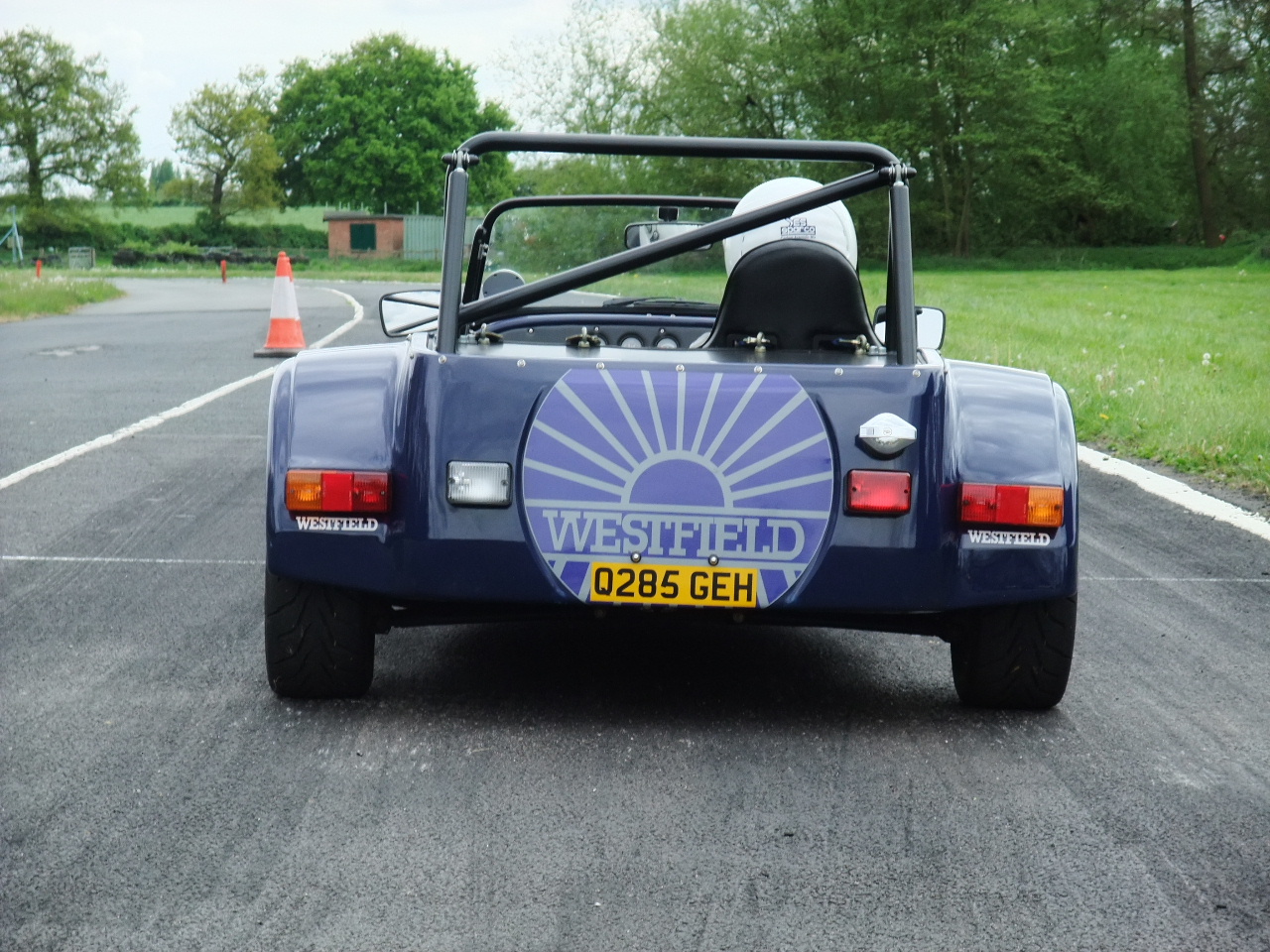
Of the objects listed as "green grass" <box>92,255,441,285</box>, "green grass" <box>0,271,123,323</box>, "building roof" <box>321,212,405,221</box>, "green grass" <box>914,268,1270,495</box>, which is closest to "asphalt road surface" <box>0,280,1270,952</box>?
"green grass" <box>914,268,1270,495</box>

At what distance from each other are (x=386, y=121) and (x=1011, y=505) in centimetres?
8778

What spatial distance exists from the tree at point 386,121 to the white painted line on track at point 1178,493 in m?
80.1

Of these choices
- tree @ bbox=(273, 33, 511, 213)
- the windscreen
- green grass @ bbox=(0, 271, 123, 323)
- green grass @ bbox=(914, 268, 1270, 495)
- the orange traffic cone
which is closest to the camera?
the windscreen

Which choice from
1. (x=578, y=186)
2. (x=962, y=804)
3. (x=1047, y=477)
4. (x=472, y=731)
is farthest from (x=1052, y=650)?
(x=578, y=186)

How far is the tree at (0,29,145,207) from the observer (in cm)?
8231

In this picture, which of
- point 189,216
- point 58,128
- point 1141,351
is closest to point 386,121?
point 58,128

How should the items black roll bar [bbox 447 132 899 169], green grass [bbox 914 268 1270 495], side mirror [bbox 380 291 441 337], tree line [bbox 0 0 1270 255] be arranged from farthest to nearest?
tree line [bbox 0 0 1270 255], green grass [bbox 914 268 1270 495], side mirror [bbox 380 291 441 337], black roll bar [bbox 447 132 899 169]

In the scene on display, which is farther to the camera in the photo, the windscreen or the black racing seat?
the windscreen

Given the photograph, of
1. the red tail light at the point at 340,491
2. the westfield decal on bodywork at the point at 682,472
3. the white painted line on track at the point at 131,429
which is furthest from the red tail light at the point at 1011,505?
the white painted line on track at the point at 131,429

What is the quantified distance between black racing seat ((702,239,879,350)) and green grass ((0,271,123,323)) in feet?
69.6

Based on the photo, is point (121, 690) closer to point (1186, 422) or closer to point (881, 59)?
point (1186, 422)

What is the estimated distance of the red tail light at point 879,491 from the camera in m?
3.52

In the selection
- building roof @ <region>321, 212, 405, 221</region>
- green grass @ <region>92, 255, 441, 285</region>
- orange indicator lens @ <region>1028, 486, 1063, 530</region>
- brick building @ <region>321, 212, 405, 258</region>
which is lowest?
orange indicator lens @ <region>1028, 486, 1063, 530</region>

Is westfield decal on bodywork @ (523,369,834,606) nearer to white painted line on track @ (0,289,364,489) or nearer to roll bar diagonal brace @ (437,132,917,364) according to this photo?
roll bar diagonal brace @ (437,132,917,364)
